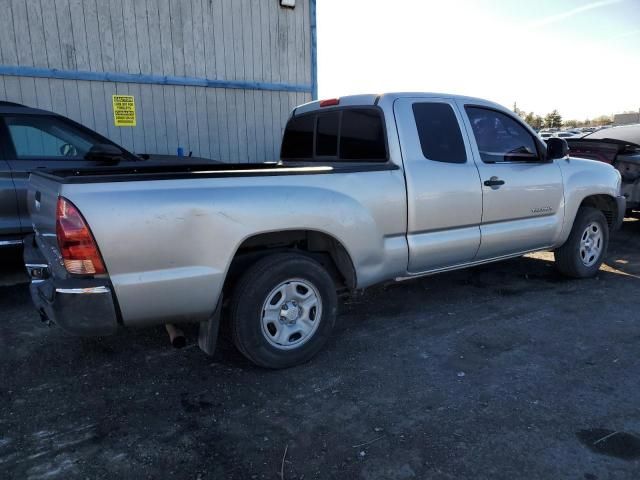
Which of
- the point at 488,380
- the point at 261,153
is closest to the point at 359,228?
the point at 488,380

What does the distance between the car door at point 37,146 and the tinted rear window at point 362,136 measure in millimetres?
2722

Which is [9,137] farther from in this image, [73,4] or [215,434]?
[215,434]

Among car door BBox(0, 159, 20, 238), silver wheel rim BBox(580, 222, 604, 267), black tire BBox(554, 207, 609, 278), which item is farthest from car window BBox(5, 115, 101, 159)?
silver wheel rim BBox(580, 222, 604, 267)

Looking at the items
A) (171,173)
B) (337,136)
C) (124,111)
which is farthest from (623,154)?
(124,111)

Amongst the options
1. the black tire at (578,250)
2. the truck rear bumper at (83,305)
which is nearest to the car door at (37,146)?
the truck rear bumper at (83,305)

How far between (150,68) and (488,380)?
22.7ft

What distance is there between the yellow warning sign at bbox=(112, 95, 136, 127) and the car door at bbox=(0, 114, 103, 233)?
8.00 feet

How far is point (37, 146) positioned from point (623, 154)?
7.99 m

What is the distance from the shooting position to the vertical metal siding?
698 centimetres

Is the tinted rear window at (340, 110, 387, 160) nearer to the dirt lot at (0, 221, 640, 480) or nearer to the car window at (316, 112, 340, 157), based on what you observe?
the car window at (316, 112, 340, 157)

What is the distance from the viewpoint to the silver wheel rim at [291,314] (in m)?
3.28

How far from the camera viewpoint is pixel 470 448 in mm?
2484

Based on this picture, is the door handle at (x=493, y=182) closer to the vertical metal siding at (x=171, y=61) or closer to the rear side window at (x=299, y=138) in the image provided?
the rear side window at (x=299, y=138)

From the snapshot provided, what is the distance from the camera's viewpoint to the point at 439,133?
13.5ft
